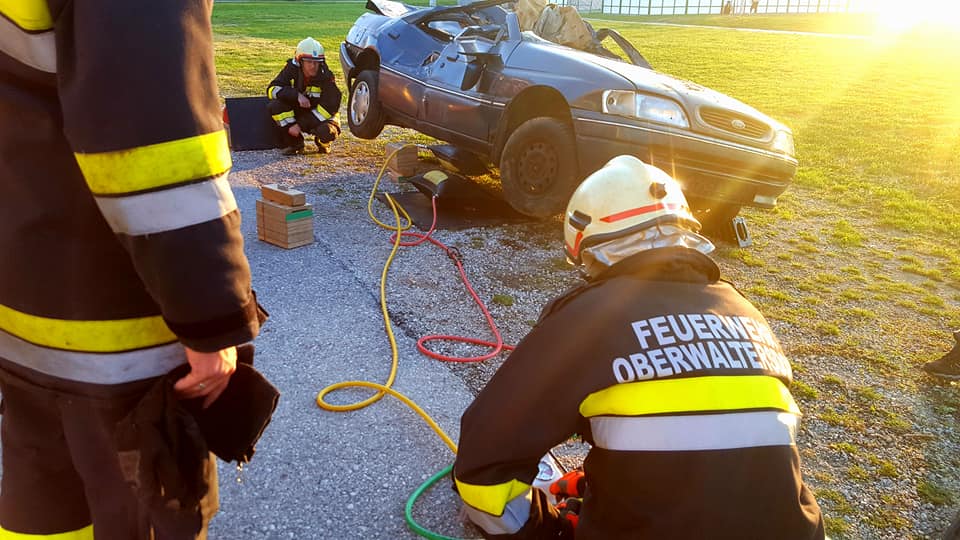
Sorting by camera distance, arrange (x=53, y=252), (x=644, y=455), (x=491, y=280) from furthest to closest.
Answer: (x=491, y=280)
(x=644, y=455)
(x=53, y=252)

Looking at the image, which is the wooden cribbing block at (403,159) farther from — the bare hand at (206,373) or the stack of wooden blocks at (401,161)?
the bare hand at (206,373)

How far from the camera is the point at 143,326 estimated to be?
142 cm

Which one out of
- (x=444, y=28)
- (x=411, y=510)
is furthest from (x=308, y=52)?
(x=411, y=510)

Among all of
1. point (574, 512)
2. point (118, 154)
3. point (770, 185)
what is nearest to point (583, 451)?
point (574, 512)

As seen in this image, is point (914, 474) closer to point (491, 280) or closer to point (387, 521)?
point (387, 521)

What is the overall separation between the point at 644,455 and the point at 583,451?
1.64 metres

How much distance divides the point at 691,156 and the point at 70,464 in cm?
457

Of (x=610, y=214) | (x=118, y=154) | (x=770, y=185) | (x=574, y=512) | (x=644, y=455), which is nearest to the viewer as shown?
(x=118, y=154)

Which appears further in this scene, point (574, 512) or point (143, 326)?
point (574, 512)

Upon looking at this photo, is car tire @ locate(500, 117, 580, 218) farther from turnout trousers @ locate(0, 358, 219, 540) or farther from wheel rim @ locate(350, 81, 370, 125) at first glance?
turnout trousers @ locate(0, 358, 219, 540)

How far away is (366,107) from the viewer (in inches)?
309

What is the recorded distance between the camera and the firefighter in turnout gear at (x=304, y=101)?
786 cm

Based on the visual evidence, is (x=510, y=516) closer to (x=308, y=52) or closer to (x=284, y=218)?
(x=284, y=218)

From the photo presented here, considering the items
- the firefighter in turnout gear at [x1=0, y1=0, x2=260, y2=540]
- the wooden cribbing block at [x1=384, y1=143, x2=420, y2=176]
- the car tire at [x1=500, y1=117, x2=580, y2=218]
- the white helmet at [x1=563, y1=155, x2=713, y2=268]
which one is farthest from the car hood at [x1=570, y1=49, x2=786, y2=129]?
the firefighter in turnout gear at [x1=0, y1=0, x2=260, y2=540]
